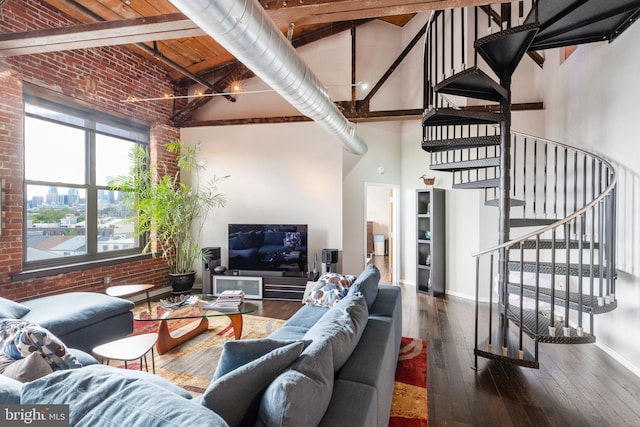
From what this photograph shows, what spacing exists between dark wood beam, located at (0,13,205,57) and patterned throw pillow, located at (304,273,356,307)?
2589 mm

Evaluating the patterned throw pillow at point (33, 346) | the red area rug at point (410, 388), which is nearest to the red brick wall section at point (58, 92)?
the patterned throw pillow at point (33, 346)

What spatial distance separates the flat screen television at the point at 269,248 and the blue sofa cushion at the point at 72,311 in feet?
6.62

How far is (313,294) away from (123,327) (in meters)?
1.97

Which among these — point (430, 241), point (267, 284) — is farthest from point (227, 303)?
point (430, 241)

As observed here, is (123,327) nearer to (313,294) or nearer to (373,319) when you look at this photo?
(313,294)

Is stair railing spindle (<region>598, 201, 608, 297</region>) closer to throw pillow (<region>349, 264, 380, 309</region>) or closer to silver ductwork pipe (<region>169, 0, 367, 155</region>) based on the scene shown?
throw pillow (<region>349, 264, 380, 309</region>)

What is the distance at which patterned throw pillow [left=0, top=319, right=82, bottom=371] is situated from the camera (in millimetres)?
1512

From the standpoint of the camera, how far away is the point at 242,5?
1929 mm

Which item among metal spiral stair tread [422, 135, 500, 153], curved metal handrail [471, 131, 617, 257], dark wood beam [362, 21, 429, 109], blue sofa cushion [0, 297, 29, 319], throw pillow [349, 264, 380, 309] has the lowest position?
blue sofa cushion [0, 297, 29, 319]

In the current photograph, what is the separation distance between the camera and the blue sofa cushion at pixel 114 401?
889 millimetres

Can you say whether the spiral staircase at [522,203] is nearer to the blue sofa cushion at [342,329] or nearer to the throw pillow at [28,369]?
the blue sofa cushion at [342,329]

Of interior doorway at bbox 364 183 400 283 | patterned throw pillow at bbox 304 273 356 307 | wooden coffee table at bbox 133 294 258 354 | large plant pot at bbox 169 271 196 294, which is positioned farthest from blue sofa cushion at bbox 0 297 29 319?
interior doorway at bbox 364 183 400 283

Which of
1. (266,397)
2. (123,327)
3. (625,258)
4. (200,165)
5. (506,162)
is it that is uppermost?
(200,165)

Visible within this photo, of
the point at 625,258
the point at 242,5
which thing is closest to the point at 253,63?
the point at 242,5
